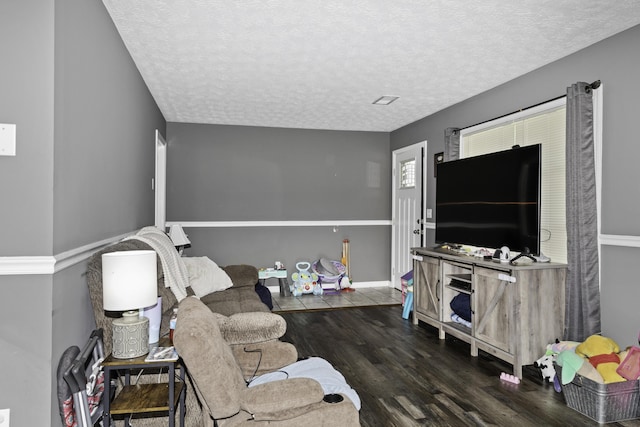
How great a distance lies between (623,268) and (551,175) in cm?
107

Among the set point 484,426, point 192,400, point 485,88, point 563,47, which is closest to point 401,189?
point 485,88

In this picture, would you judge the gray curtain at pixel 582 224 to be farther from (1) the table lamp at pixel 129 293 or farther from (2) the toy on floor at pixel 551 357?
(1) the table lamp at pixel 129 293

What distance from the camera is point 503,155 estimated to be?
3812mm

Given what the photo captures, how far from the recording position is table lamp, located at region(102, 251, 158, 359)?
1.85 metres

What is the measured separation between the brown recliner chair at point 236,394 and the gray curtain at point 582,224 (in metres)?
2.32

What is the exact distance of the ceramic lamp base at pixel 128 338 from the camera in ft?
6.38

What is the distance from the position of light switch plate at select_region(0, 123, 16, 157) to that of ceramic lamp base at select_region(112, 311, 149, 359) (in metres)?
0.50

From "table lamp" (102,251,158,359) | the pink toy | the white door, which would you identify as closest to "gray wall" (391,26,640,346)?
the pink toy

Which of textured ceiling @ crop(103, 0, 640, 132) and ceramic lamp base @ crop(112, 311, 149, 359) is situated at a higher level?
textured ceiling @ crop(103, 0, 640, 132)

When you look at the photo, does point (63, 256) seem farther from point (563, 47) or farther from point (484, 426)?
point (563, 47)

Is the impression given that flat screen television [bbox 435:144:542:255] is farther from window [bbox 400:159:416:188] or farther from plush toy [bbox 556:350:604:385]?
window [bbox 400:159:416:188]

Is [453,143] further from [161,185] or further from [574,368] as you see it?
[161,185]

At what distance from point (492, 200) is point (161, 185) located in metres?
4.28

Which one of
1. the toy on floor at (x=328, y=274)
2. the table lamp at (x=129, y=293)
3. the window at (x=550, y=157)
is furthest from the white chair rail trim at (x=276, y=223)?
the table lamp at (x=129, y=293)
